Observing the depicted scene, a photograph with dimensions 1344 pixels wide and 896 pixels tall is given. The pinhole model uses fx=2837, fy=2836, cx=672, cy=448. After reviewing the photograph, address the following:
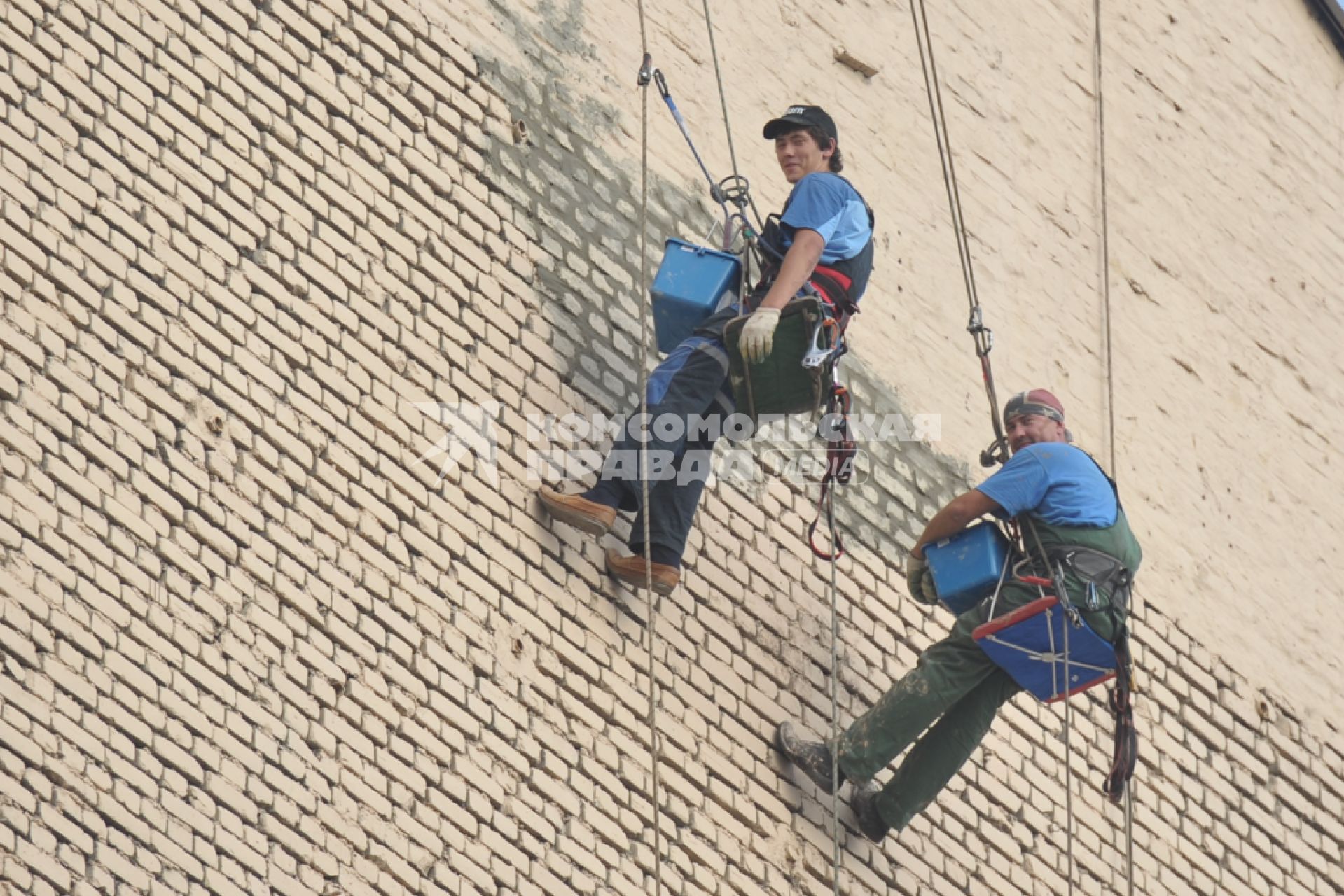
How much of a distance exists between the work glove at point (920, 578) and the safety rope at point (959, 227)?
0.53 metres

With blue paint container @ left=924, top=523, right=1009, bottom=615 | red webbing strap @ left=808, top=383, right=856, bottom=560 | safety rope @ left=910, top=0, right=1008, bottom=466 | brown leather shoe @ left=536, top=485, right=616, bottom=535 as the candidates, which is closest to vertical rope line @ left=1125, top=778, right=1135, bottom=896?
blue paint container @ left=924, top=523, right=1009, bottom=615

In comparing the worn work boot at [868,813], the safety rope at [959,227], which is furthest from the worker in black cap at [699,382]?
the worn work boot at [868,813]

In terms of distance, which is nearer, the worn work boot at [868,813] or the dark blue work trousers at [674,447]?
the dark blue work trousers at [674,447]

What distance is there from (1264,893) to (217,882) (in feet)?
15.8

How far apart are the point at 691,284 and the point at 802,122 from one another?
0.74 metres

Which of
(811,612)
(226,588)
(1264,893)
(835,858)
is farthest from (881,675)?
(226,588)

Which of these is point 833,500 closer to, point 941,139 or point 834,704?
point 834,704

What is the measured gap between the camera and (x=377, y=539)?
9258 millimetres

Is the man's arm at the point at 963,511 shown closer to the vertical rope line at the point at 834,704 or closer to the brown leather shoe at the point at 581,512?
the vertical rope line at the point at 834,704

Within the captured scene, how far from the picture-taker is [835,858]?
31.8 ft

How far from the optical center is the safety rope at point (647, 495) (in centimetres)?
929

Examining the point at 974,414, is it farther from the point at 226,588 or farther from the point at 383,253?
the point at 226,588

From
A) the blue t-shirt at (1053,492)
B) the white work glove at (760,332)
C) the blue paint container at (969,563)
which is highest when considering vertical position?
the blue t-shirt at (1053,492)

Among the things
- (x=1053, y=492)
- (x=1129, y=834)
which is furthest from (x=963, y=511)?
(x=1129, y=834)
